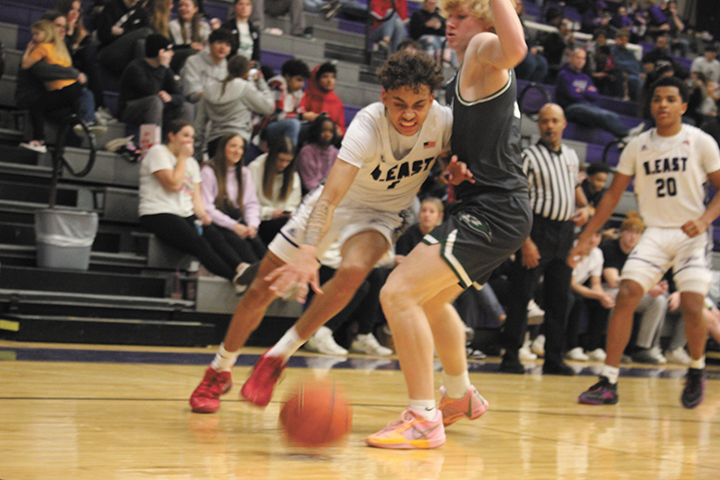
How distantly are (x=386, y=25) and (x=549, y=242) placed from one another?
5425mm

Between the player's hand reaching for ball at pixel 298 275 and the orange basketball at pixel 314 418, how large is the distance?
0.35 m

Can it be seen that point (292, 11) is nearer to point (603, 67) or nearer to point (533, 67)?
point (533, 67)

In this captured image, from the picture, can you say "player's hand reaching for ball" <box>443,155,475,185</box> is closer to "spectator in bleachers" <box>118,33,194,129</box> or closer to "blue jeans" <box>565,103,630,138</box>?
"spectator in bleachers" <box>118,33,194,129</box>

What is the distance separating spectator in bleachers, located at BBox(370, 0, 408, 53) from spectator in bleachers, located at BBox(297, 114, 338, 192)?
10.4 ft

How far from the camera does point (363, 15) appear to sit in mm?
12242

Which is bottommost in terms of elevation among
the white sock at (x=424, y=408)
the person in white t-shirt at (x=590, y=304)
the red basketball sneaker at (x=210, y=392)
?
the person in white t-shirt at (x=590, y=304)

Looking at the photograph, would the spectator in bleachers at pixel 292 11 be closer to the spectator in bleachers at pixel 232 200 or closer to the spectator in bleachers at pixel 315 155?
the spectator in bleachers at pixel 315 155

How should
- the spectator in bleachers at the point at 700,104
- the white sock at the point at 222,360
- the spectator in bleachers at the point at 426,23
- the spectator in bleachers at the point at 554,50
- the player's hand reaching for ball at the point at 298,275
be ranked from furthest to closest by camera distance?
1. the spectator in bleachers at the point at 554,50
2. the spectator in bleachers at the point at 700,104
3. the spectator in bleachers at the point at 426,23
4. the white sock at the point at 222,360
5. the player's hand reaching for ball at the point at 298,275

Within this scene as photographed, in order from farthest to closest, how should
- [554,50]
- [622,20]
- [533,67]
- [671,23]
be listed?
1. [671,23]
2. [622,20]
3. [554,50]
4. [533,67]

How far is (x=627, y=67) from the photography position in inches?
533

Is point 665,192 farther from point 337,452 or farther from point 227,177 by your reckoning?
point 227,177

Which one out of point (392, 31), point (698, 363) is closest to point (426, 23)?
point (392, 31)

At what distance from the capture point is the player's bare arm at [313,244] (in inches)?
100

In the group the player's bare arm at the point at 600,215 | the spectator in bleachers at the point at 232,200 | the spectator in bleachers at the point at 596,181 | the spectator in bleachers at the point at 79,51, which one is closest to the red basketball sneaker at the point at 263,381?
the player's bare arm at the point at 600,215
